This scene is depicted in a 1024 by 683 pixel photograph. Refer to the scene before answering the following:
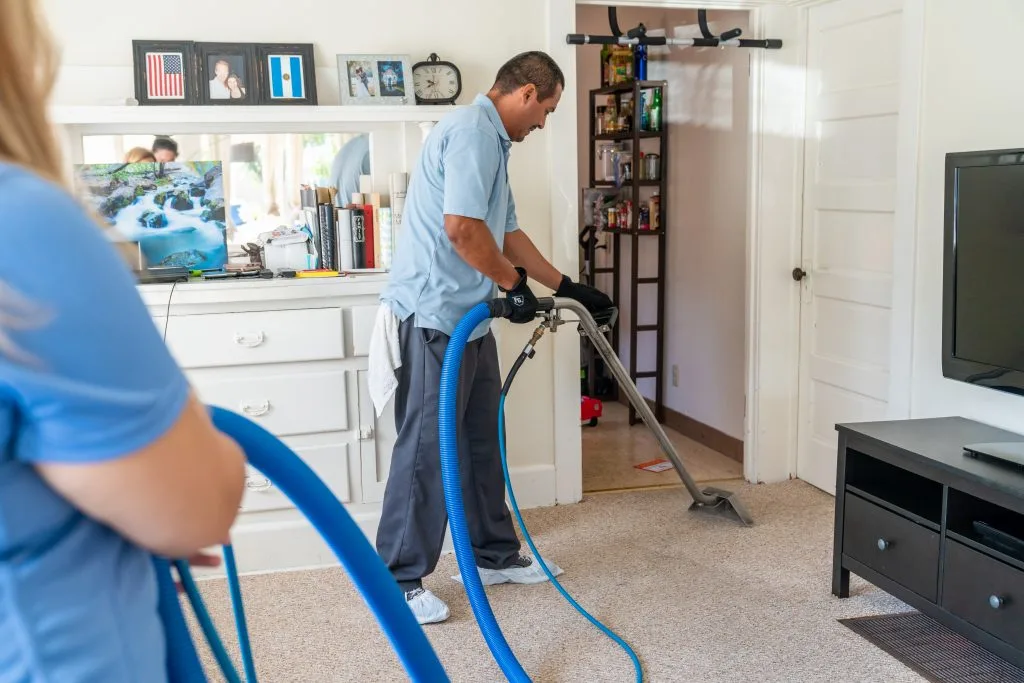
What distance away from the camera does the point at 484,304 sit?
2.64m

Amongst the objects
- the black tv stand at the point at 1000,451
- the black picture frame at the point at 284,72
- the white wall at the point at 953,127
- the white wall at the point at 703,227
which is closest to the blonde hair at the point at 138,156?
the black picture frame at the point at 284,72

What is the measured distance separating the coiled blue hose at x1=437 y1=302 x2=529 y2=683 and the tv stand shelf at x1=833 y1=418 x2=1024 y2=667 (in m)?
1.08

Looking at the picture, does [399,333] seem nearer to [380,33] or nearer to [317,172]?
[317,172]

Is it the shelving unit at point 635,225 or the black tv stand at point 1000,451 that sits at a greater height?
the shelving unit at point 635,225

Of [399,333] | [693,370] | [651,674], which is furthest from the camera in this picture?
[693,370]

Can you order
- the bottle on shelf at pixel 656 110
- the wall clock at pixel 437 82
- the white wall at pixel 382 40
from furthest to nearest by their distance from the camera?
1. the bottle on shelf at pixel 656 110
2. the wall clock at pixel 437 82
3. the white wall at pixel 382 40

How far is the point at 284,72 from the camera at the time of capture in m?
3.37

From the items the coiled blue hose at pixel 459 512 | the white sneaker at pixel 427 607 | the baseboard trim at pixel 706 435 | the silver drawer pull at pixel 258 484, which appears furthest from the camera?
the baseboard trim at pixel 706 435

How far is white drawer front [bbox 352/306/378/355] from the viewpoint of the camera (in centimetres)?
321

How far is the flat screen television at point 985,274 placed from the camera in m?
2.48

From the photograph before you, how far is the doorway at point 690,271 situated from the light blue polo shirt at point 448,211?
1.51m

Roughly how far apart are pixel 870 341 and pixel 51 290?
3.49 meters

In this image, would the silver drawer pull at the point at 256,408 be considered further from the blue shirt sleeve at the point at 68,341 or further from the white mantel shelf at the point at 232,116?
the blue shirt sleeve at the point at 68,341

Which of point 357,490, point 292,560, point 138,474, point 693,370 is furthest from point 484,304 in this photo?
point 693,370
